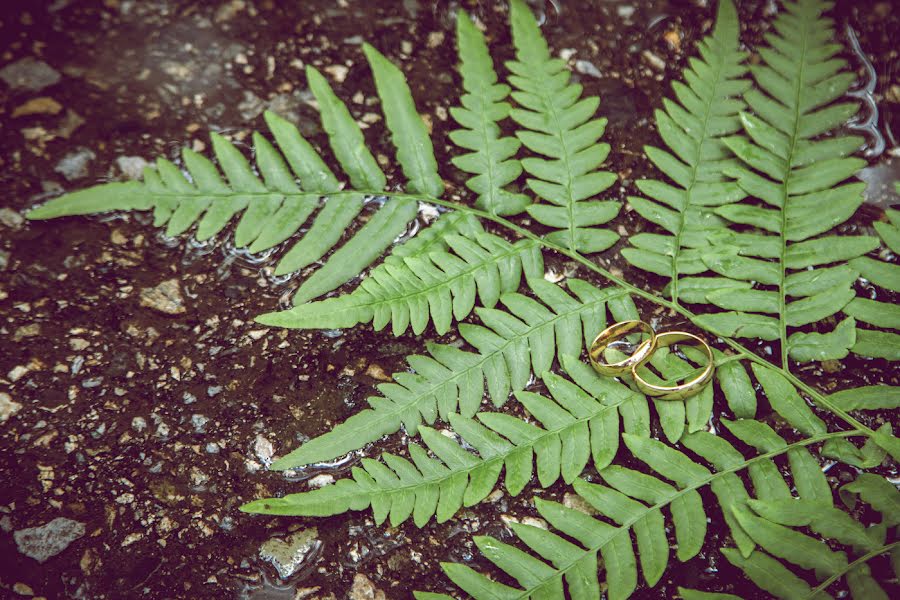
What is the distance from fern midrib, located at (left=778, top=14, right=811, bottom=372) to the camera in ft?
6.41

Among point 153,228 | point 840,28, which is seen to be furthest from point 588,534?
point 840,28

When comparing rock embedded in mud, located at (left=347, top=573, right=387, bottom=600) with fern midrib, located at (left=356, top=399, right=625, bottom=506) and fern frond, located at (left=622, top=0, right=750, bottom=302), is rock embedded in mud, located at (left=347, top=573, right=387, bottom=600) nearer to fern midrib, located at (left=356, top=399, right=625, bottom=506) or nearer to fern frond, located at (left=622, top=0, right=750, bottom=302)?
fern midrib, located at (left=356, top=399, right=625, bottom=506)

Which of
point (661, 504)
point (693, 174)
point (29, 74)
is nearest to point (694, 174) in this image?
point (693, 174)

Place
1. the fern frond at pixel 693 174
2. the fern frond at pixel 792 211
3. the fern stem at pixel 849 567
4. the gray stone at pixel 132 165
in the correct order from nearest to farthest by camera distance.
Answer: the fern stem at pixel 849 567, the fern frond at pixel 792 211, the fern frond at pixel 693 174, the gray stone at pixel 132 165

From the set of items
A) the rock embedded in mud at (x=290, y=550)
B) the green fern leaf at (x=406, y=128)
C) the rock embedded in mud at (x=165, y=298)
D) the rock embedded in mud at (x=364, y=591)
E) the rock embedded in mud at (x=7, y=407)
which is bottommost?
the rock embedded in mud at (x=364, y=591)

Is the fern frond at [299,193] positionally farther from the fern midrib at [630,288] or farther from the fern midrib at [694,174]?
the fern midrib at [694,174]

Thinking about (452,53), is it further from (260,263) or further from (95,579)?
(95,579)

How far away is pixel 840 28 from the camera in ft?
8.83

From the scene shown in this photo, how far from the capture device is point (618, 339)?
6.70 ft

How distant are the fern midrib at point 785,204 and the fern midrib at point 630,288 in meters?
0.08

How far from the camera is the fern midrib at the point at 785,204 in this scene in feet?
6.41

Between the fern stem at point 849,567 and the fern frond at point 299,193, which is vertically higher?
the fern frond at point 299,193

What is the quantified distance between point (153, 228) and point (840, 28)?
288 centimetres

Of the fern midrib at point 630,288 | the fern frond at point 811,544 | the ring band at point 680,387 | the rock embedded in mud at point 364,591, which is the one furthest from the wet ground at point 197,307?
the ring band at point 680,387
